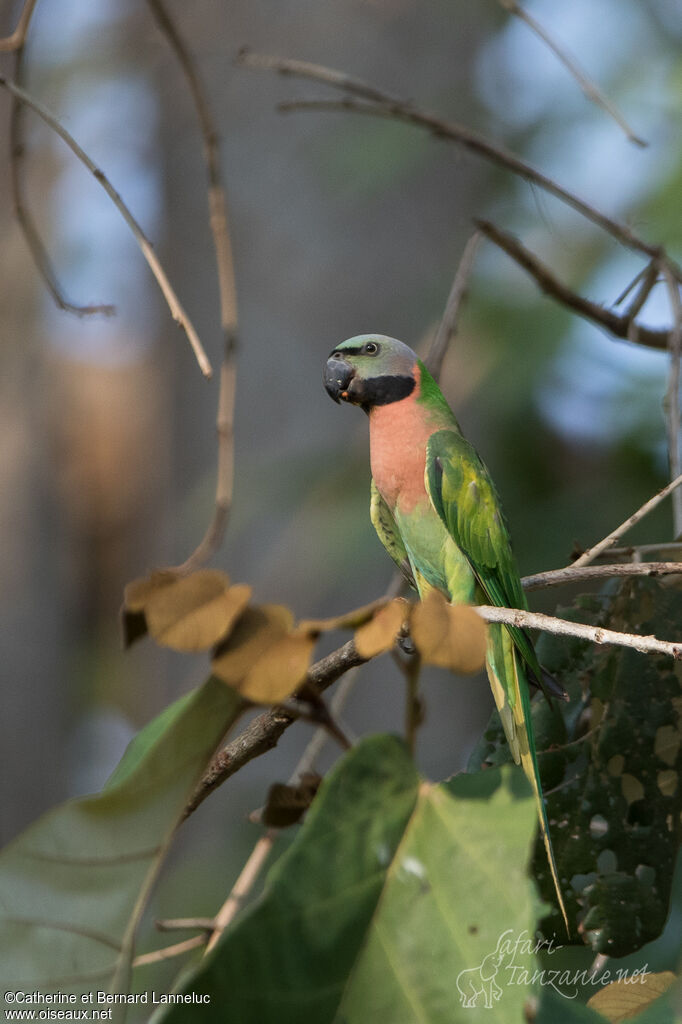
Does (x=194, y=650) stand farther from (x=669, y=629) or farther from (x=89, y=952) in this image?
(x=669, y=629)

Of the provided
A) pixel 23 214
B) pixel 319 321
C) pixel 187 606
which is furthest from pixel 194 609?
pixel 319 321

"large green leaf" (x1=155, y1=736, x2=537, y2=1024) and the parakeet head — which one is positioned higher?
the parakeet head

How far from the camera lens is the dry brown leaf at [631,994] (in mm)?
889

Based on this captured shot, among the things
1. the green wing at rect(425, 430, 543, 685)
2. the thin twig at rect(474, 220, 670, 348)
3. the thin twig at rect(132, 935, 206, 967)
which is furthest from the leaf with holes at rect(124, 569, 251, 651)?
the thin twig at rect(474, 220, 670, 348)

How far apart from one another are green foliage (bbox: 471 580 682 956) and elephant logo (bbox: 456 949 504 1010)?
43 cm

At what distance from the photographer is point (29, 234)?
151cm

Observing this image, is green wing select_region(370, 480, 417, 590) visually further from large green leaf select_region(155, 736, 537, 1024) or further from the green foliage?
large green leaf select_region(155, 736, 537, 1024)

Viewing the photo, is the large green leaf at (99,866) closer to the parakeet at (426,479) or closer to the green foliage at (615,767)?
the green foliage at (615,767)

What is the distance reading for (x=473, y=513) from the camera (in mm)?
1691

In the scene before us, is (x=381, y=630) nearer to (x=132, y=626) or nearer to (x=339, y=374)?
(x=132, y=626)

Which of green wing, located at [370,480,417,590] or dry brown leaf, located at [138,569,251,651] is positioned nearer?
dry brown leaf, located at [138,569,251,651]

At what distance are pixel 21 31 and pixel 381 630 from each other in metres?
1.09

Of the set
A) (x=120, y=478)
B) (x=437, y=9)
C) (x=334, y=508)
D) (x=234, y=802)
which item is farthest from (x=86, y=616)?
(x=437, y=9)

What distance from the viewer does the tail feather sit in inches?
40.3
